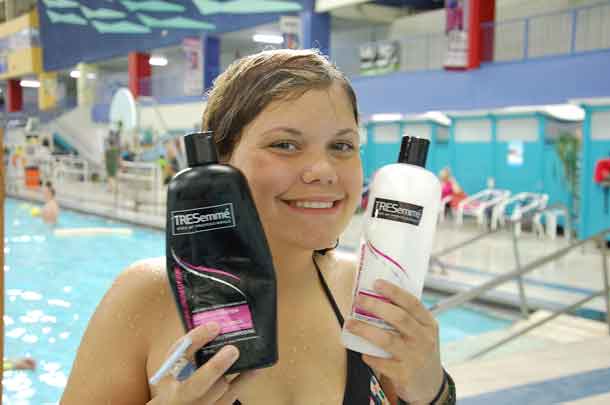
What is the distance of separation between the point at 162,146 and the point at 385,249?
15.3 m

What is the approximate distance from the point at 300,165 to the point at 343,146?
111mm

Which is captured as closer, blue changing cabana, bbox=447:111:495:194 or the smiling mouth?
the smiling mouth

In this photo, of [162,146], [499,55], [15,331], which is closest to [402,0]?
[499,55]

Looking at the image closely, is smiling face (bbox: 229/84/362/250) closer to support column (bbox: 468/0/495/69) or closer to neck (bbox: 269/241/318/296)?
neck (bbox: 269/241/318/296)

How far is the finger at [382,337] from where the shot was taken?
3.22 feet

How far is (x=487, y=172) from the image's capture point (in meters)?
13.8

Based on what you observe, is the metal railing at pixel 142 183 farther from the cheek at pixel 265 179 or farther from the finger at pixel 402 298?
the finger at pixel 402 298

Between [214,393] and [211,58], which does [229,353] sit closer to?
[214,393]

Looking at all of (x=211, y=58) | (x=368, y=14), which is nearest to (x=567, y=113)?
(x=368, y=14)

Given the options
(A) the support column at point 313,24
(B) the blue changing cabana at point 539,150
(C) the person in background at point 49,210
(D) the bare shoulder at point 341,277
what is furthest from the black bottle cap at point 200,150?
(A) the support column at point 313,24

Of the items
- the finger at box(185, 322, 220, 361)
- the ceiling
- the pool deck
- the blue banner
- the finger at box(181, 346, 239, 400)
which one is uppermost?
the ceiling

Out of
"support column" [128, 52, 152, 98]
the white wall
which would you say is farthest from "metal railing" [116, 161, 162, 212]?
"support column" [128, 52, 152, 98]

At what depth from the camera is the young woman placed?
1002 millimetres

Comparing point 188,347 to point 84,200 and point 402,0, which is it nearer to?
point 84,200
